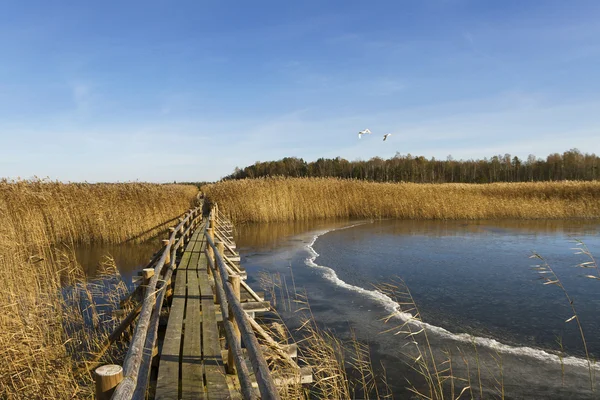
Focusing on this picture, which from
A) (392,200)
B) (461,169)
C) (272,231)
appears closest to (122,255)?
(272,231)

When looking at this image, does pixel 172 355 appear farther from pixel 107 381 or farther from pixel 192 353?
pixel 107 381

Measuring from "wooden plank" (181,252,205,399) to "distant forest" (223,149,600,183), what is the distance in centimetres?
7715

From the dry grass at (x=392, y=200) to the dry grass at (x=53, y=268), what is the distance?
400cm

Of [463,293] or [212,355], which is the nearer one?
[212,355]

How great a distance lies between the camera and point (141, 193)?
1811cm

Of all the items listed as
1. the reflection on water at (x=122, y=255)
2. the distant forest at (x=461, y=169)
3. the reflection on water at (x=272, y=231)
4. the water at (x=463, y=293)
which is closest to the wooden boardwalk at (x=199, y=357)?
the water at (x=463, y=293)

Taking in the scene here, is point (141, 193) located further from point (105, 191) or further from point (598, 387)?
point (598, 387)

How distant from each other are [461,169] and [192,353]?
3947 inches

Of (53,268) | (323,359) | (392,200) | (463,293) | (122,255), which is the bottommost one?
(463,293)

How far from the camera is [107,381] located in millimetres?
2027

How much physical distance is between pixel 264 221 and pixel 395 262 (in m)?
12.0

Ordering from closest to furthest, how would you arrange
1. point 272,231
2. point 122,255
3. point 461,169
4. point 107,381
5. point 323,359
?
point 107,381 → point 323,359 → point 122,255 → point 272,231 → point 461,169

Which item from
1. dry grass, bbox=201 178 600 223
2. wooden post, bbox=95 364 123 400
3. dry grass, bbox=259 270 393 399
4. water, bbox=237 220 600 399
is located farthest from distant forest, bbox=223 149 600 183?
wooden post, bbox=95 364 123 400

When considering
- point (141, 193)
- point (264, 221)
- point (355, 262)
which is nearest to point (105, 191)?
point (141, 193)
